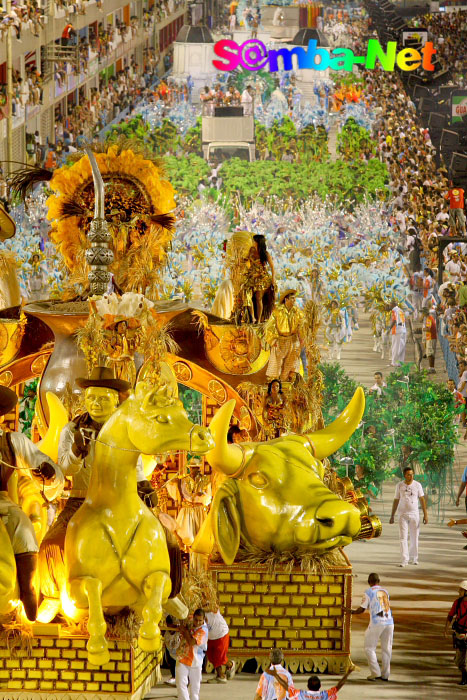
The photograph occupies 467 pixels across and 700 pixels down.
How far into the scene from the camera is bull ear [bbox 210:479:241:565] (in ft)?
37.4

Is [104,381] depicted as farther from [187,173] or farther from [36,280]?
[187,173]

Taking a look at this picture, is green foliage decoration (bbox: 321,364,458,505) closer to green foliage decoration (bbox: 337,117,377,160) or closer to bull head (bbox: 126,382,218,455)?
bull head (bbox: 126,382,218,455)

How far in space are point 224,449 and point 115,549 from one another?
135 centimetres

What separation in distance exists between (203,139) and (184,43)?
17.9ft

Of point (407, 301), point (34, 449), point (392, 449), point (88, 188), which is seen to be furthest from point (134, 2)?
point (34, 449)

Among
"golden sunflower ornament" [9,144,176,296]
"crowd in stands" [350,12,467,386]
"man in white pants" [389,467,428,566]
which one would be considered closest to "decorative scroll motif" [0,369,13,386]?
"golden sunflower ornament" [9,144,176,296]

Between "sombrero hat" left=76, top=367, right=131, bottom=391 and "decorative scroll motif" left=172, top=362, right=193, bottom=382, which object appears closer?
"sombrero hat" left=76, top=367, right=131, bottom=391

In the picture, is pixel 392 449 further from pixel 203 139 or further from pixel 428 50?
pixel 428 50

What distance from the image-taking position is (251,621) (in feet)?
38.3

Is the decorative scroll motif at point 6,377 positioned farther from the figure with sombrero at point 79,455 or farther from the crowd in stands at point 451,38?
the crowd in stands at point 451,38

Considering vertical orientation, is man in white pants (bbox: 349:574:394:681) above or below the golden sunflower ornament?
below

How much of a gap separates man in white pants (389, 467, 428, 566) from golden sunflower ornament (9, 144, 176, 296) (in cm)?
314

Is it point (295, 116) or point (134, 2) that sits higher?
point (134, 2)

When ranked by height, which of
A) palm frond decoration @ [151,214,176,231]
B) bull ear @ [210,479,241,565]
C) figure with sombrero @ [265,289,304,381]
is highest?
palm frond decoration @ [151,214,176,231]
